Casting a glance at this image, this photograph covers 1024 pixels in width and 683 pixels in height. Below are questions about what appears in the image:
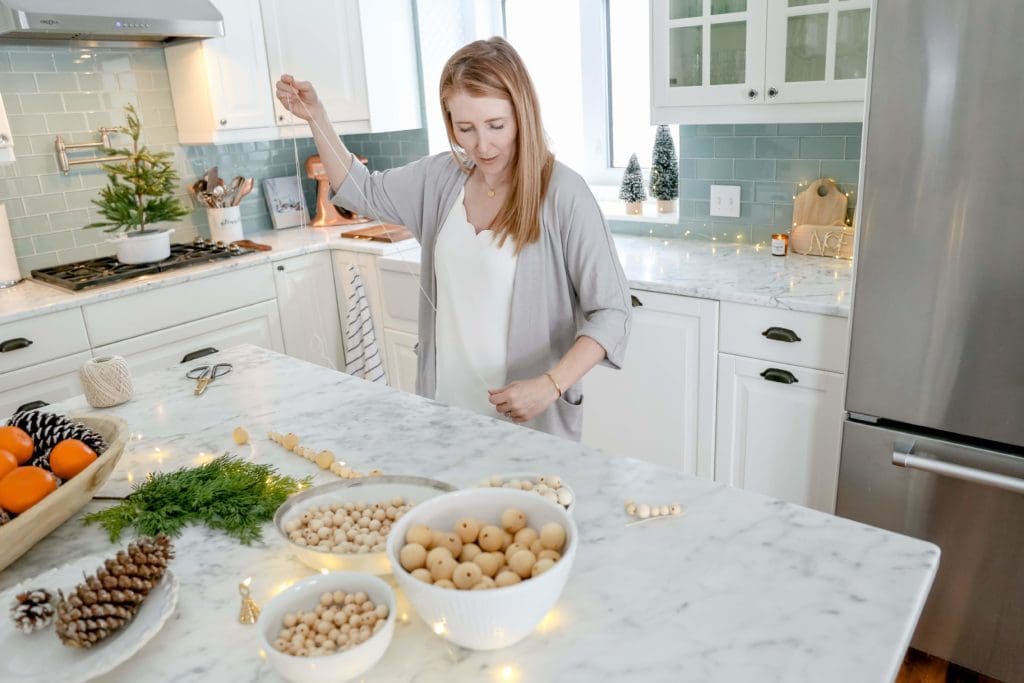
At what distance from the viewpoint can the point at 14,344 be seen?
2.46 metres

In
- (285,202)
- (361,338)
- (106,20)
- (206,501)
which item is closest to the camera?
(206,501)

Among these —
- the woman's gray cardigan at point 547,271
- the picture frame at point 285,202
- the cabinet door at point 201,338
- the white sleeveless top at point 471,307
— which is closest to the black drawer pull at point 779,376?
the woman's gray cardigan at point 547,271

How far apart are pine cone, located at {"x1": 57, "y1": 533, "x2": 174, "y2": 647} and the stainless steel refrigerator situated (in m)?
1.61

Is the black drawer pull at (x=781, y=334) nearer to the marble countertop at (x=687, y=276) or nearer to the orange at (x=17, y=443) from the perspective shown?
the marble countertop at (x=687, y=276)

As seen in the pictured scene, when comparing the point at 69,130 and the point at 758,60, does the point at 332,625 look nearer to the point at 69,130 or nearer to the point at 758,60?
the point at 758,60

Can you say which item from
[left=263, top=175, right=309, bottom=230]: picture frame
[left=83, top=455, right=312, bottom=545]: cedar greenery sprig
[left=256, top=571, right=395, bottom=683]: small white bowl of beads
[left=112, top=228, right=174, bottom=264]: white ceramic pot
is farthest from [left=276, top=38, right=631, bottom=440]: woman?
[left=263, top=175, right=309, bottom=230]: picture frame

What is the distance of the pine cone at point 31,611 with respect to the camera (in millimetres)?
867

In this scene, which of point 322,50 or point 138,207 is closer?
point 138,207

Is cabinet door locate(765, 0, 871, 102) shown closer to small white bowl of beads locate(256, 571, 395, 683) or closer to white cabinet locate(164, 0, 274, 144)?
small white bowl of beads locate(256, 571, 395, 683)

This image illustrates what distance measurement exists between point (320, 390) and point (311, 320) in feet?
6.05

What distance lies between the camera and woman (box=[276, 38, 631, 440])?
146 cm

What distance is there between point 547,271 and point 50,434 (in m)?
0.92

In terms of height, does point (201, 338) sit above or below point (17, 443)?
below

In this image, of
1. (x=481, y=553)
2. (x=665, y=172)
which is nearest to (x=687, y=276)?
(x=665, y=172)
